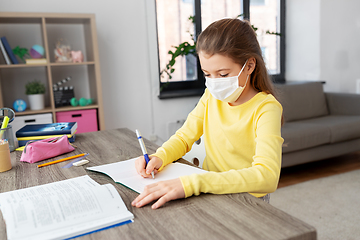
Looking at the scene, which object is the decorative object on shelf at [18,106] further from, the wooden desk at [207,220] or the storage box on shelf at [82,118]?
the wooden desk at [207,220]

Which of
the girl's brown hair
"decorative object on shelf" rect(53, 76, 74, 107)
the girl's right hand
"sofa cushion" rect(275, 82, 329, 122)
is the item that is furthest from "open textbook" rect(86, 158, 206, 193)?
"sofa cushion" rect(275, 82, 329, 122)

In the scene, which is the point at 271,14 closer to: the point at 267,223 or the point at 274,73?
the point at 274,73

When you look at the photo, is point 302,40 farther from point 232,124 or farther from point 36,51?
point 232,124

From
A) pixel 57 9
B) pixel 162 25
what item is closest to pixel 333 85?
pixel 162 25

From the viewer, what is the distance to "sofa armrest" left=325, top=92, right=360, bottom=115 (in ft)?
10.0

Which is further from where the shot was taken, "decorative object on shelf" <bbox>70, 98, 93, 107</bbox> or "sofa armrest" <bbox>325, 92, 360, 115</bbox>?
"sofa armrest" <bbox>325, 92, 360, 115</bbox>

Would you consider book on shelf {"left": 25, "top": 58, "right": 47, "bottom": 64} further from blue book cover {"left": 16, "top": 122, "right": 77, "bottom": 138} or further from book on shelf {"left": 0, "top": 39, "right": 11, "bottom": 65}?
blue book cover {"left": 16, "top": 122, "right": 77, "bottom": 138}

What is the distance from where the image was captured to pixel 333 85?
11.8ft

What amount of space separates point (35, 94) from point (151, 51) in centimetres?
113

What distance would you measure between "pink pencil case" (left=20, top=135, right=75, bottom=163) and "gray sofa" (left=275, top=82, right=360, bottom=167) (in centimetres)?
160

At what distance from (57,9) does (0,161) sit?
2.09 metres

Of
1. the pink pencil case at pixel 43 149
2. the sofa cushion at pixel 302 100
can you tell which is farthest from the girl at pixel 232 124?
the sofa cushion at pixel 302 100

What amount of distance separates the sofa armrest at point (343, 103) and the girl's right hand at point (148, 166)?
273cm

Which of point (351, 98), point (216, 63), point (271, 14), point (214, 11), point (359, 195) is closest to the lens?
point (216, 63)
